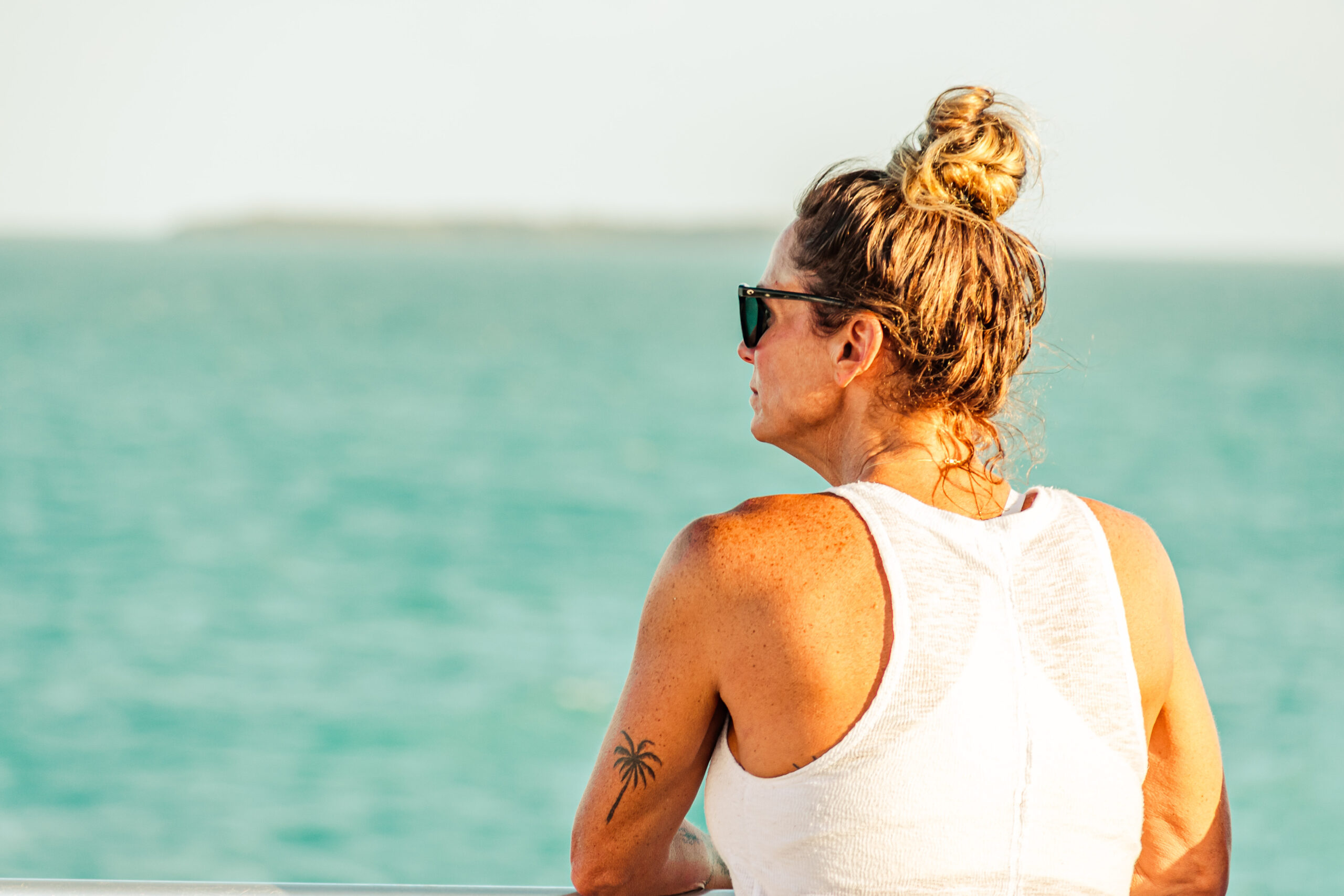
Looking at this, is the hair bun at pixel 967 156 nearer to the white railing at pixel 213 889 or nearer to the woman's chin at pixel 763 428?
the woman's chin at pixel 763 428

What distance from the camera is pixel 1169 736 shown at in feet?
4.41

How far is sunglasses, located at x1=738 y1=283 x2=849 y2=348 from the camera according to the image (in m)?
1.36

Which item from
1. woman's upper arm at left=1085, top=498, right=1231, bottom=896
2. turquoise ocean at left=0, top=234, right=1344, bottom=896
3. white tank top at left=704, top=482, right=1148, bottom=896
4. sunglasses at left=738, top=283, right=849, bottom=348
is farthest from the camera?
turquoise ocean at left=0, top=234, right=1344, bottom=896

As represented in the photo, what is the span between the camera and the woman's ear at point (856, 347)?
A: 4.24 feet

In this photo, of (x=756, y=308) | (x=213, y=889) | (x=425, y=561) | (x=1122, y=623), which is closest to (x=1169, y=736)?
(x=1122, y=623)

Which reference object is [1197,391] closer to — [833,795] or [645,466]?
[645,466]

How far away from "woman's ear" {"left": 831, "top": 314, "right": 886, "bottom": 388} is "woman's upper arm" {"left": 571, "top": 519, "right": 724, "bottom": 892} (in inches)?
10.4

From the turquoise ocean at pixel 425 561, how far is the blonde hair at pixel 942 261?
0.62 feet

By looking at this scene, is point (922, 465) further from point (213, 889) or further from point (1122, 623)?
point (213, 889)

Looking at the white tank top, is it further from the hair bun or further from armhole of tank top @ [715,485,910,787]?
the hair bun

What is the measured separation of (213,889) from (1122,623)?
910 mm

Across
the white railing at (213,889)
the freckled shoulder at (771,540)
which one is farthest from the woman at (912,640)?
the white railing at (213,889)

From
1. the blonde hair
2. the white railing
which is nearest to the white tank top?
the blonde hair

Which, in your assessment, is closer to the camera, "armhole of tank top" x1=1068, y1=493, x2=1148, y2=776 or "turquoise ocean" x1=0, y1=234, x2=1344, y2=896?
"armhole of tank top" x1=1068, y1=493, x2=1148, y2=776
